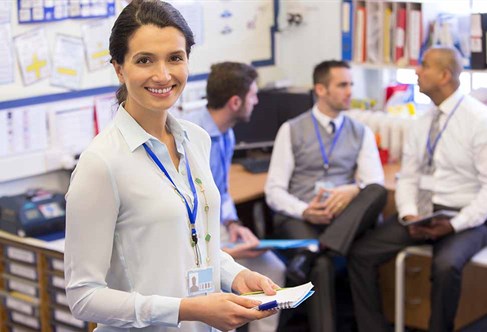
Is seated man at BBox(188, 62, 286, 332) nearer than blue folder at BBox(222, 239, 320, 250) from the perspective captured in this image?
No

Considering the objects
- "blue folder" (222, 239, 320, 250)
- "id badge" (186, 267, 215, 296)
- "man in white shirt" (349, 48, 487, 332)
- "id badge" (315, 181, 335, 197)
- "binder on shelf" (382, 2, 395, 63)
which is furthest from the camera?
"binder on shelf" (382, 2, 395, 63)

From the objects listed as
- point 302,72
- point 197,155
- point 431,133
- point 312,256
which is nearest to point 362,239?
point 312,256

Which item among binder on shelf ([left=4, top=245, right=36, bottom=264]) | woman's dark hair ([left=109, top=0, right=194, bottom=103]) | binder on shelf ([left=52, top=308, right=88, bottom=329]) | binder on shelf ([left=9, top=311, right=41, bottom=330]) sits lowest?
binder on shelf ([left=9, top=311, right=41, bottom=330])

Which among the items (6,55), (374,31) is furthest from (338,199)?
(6,55)

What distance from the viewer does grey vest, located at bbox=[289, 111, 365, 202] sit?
4.26m

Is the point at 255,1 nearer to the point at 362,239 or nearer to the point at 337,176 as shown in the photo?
the point at 337,176

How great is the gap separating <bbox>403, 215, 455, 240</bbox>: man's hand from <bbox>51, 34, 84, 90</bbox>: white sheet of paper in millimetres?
1793

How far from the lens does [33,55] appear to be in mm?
3980

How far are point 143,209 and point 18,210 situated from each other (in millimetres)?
2091

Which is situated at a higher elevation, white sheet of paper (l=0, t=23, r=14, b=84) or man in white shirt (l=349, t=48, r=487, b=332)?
white sheet of paper (l=0, t=23, r=14, b=84)

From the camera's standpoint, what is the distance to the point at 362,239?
416 cm

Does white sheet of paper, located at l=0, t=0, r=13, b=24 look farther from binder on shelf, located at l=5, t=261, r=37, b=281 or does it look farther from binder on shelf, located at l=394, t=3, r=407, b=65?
binder on shelf, located at l=394, t=3, r=407, b=65

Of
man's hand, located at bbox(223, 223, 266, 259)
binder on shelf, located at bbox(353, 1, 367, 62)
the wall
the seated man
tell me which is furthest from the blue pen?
binder on shelf, located at bbox(353, 1, 367, 62)

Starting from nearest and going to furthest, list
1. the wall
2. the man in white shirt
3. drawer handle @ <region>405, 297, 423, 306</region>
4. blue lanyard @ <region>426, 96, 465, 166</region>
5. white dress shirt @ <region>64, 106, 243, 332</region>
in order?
white dress shirt @ <region>64, 106, 243, 332</region>
the man in white shirt
blue lanyard @ <region>426, 96, 465, 166</region>
drawer handle @ <region>405, 297, 423, 306</region>
the wall
